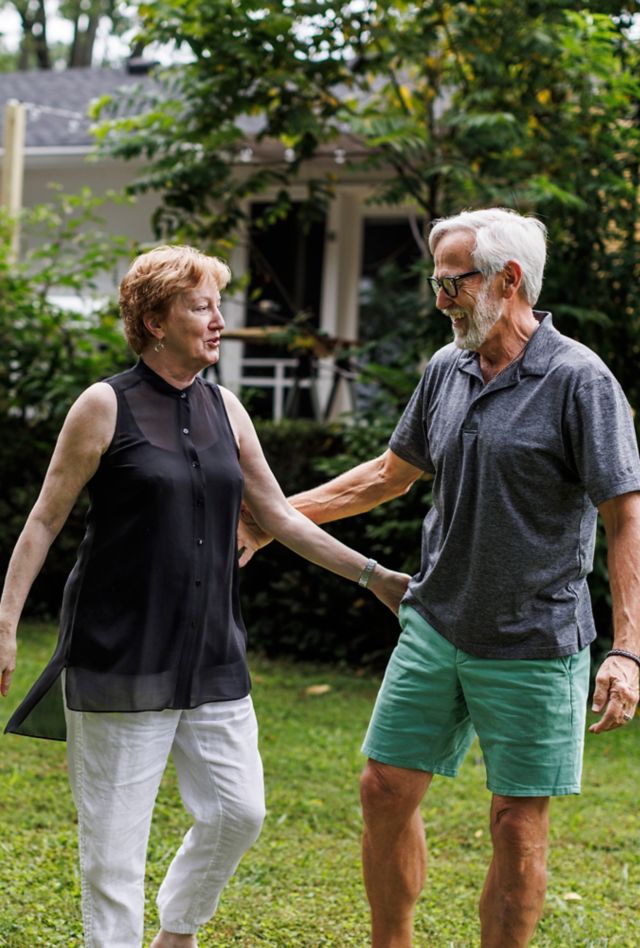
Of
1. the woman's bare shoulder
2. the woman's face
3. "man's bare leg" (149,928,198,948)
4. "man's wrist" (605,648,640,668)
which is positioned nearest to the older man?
"man's wrist" (605,648,640,668)

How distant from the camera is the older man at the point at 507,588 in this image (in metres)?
3.13

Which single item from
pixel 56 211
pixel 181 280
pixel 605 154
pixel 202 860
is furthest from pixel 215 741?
pixel 56 211

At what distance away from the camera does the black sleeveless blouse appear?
311 cm

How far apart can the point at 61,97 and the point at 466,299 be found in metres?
15.7

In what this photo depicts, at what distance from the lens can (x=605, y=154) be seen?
26.2 feet

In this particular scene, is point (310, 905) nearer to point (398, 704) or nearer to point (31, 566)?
point (398, 704)

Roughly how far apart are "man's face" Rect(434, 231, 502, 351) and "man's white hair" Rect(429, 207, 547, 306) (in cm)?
3

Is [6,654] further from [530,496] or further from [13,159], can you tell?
[13,159]

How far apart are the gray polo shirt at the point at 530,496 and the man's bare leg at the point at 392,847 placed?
44 centimetres

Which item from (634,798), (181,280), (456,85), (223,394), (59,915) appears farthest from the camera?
(456,85)

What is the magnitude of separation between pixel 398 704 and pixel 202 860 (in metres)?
0.68

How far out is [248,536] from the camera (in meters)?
3.88

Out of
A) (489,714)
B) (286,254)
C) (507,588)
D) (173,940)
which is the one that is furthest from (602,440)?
(286,254)

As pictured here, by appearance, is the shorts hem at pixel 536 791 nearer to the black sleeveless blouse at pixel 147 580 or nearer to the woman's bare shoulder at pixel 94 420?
the black sleeveless blouse at pixel 147 580
